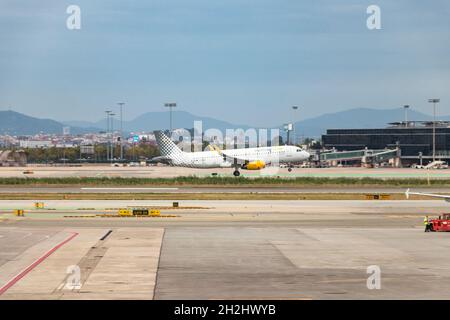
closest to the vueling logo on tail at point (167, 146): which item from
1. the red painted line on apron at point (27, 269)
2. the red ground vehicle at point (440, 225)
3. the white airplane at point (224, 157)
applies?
the white airplane at point (224, 157)

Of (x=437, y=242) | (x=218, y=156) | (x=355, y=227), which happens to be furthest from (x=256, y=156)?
(x=437, y=242)

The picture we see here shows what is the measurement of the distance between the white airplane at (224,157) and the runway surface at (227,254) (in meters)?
65.2

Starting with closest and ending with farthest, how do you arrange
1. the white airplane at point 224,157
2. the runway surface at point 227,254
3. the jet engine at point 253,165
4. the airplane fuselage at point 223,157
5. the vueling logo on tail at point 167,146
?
1. the runway surface at point 227,254
2. the jet engine at point 253,165
3. the white airplane at point 224,157
4. the airplane fuselage at point 223,157
5. the vueling logo on tail at point 167,146

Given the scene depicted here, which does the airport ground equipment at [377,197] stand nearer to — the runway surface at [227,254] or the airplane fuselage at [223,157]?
the runway surface at [227,254]

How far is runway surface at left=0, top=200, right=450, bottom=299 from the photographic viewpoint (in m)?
37.5

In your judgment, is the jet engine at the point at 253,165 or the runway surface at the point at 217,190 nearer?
the runway surface at the point at 217,190

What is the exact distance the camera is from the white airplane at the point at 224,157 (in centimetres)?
14938

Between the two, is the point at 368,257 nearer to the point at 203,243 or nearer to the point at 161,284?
the point at 203,243

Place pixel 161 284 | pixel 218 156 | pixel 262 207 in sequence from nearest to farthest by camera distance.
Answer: pixel 161 284
pixel 262 207
pixel 218 156

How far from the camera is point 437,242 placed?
57.3 m

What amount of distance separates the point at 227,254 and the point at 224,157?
9923 centimetres

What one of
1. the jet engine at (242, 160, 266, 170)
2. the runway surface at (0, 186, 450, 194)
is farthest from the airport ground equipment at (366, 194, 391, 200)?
the jet engine at (242, 160, 266, 170)

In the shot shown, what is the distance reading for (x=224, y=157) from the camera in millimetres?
149250

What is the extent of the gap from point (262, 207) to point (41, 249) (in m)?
38.1
